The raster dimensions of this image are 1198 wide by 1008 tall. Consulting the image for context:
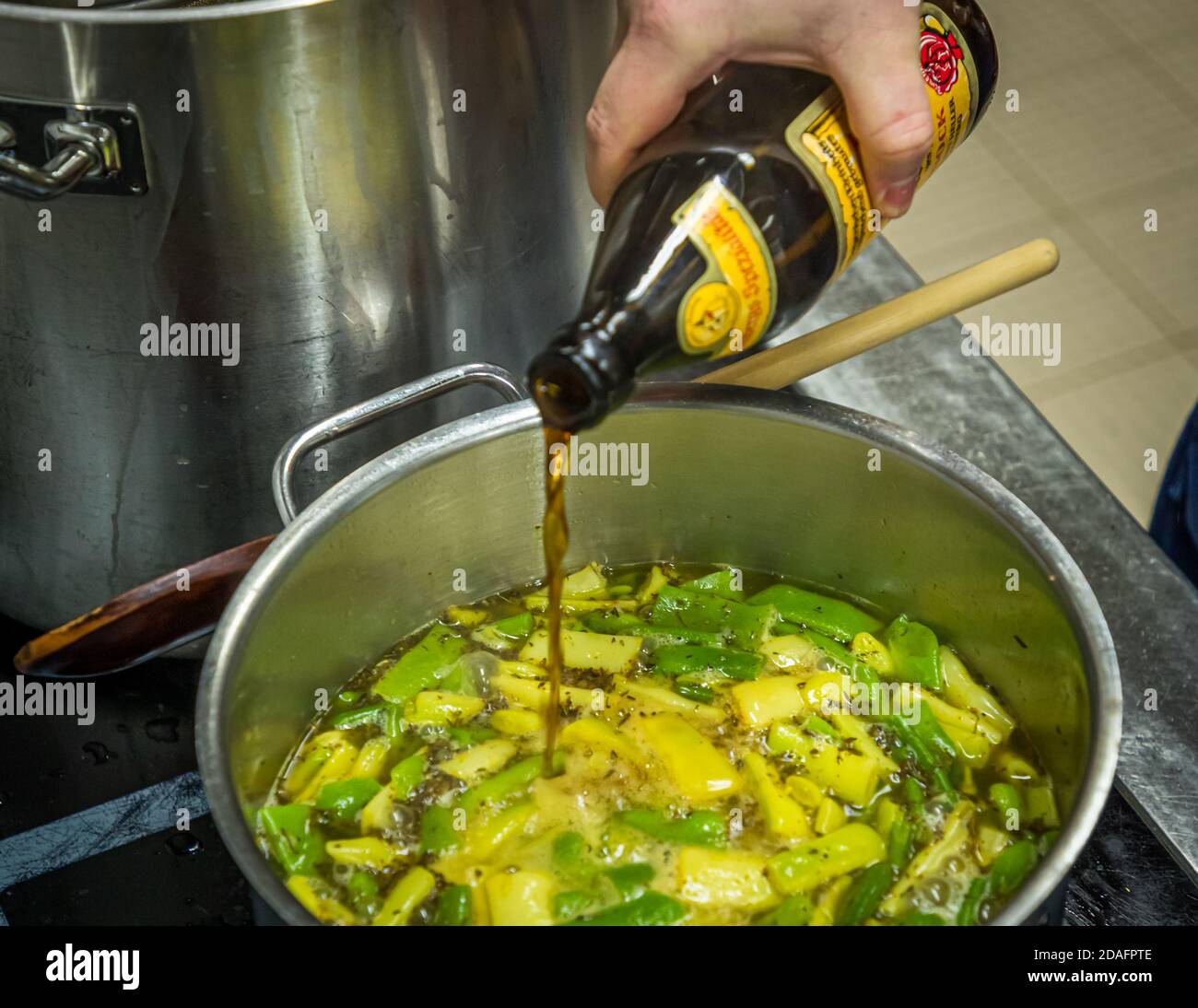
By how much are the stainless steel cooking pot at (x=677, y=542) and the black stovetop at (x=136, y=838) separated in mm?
132

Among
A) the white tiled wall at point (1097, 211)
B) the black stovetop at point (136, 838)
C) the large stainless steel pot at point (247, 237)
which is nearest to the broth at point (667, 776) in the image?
the black stovetop at point (136, 838)

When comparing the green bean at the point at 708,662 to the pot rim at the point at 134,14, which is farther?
the green bean at the point at 708,662

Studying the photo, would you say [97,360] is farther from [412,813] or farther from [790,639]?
[790,639]

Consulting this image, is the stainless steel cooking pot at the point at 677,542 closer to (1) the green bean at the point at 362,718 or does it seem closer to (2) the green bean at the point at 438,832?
(1) the green bean at the point at 362,718

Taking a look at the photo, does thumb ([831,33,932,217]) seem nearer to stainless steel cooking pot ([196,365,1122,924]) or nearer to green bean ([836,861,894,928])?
stainless steel cooking pot ([196,365,1122,924])

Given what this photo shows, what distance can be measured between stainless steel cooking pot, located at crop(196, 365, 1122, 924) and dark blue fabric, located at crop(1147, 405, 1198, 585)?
0.52 m

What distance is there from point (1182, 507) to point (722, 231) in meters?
0.86

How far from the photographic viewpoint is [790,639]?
45.8 inches

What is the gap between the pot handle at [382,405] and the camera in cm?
109

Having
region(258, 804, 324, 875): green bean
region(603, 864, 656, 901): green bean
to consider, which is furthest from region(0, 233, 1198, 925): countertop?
region(603, 864, 656, 901): green bean

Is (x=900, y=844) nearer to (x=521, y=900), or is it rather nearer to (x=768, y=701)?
(x=768, y=701)
